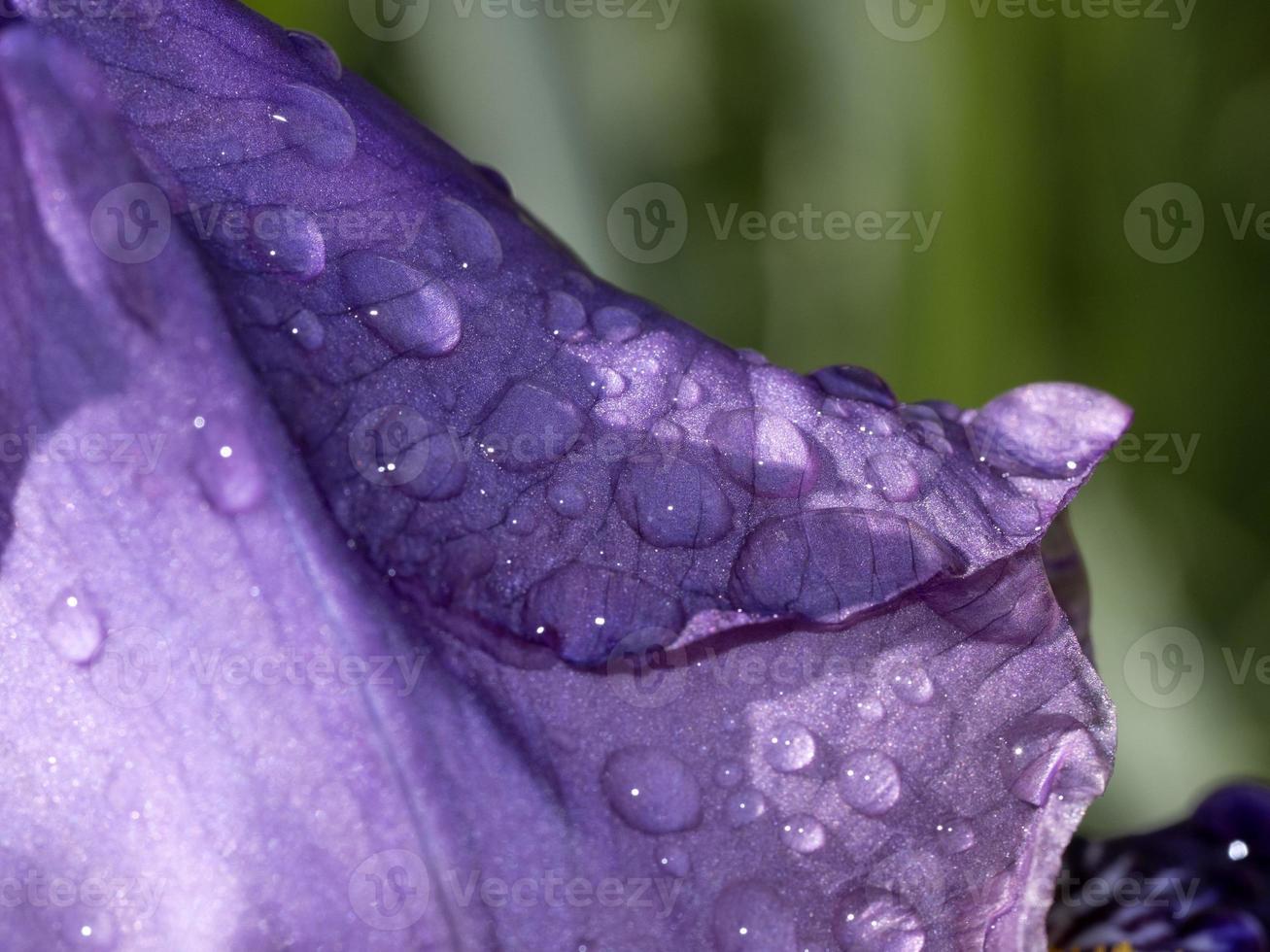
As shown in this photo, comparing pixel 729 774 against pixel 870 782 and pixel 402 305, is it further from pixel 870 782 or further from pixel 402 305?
pixel 402 305

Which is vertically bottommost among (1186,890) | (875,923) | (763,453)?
(1186,890)

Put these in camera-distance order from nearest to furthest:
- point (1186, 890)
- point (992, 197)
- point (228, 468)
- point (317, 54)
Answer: point (228, 468), point (317, 54), point (1186, 890), point (992, 197)

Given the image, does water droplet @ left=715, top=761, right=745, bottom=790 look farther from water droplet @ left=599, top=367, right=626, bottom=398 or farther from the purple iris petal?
the purple iris petal

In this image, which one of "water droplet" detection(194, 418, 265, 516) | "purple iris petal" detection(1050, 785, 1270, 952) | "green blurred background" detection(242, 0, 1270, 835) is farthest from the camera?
"green blurred background" detection(242, 0, 1270, 835)

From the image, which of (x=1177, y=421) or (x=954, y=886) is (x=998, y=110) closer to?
(x=1177, y=421)

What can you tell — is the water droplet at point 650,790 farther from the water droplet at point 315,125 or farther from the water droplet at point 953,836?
the water droplet at point 315,125

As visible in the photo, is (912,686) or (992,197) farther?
(992,197)

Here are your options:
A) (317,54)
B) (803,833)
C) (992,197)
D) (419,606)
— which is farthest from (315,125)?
(992,197)

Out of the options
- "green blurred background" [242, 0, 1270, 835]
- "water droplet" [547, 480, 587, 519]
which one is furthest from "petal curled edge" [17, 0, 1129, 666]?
"green blurred background" [242, 0, 1270, 835]
